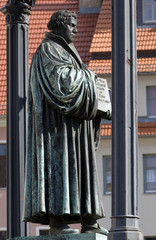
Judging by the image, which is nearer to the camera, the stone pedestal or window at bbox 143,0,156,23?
the stone pedestal

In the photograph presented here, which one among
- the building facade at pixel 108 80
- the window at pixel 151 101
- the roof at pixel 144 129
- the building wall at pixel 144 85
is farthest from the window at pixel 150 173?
the building wall at pixel 144 85

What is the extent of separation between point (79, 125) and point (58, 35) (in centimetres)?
106

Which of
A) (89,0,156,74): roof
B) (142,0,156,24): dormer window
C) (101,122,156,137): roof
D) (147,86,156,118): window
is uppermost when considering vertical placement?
(142,0,156,24): dormer window

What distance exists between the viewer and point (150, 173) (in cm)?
5350

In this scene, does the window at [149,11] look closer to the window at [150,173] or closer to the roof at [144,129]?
the roof at [144,129]

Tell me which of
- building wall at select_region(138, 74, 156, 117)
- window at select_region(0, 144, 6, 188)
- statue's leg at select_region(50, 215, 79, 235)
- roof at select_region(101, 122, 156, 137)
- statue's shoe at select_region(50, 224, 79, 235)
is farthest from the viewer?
window at select_region(0, 144, 6, 188)

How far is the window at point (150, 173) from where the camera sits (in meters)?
52.7

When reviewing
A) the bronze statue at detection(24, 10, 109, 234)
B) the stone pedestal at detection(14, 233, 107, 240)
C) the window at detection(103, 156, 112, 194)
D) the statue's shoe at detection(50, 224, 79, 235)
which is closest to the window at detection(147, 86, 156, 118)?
the window at detection(103, 156, 112, 194)

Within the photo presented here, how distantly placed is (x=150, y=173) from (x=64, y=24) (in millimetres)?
40621

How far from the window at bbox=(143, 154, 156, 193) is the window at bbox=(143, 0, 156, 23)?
5.96 meters

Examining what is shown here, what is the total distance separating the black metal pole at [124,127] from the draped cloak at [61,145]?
1.67 ft

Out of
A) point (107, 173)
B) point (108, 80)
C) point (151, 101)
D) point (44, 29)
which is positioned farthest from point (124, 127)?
point (44, 29)

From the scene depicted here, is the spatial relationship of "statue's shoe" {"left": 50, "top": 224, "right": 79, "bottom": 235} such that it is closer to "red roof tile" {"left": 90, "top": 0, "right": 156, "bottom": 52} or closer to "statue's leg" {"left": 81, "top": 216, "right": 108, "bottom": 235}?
"statue's leg" {"left": 81, "top": 216, "right": 108, "bottom": 235}

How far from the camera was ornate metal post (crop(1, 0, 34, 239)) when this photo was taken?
47.6 ft
